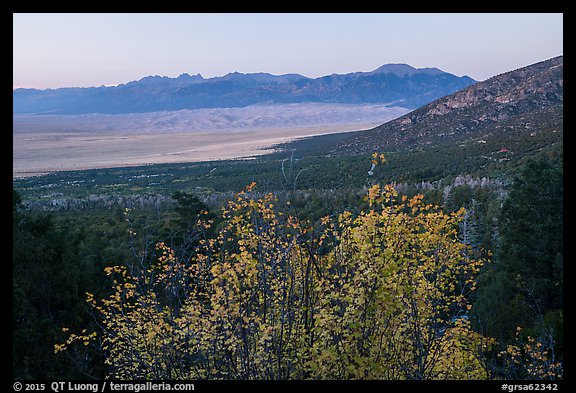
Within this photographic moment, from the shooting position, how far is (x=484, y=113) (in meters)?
88.7

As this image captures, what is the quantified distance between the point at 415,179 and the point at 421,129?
50699 millimetres

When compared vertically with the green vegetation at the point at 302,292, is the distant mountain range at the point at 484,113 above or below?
above

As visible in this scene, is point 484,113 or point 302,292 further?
point 484,113

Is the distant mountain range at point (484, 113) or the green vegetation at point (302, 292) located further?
the distant mountain range at point (484, 113)

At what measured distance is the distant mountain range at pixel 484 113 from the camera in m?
74.6

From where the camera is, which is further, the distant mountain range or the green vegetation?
the distant mountain range

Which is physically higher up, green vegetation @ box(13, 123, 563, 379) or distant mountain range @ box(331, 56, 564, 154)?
distant mountain range @ box(331, 56, 564, 154)

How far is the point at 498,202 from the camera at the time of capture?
25000mm

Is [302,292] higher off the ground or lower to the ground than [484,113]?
lower

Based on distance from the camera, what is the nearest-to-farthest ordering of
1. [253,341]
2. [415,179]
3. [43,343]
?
[253,341]
[43,343]
[415,179]

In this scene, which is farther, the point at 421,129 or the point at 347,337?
the point at 421,129

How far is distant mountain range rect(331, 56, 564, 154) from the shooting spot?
245 feet
